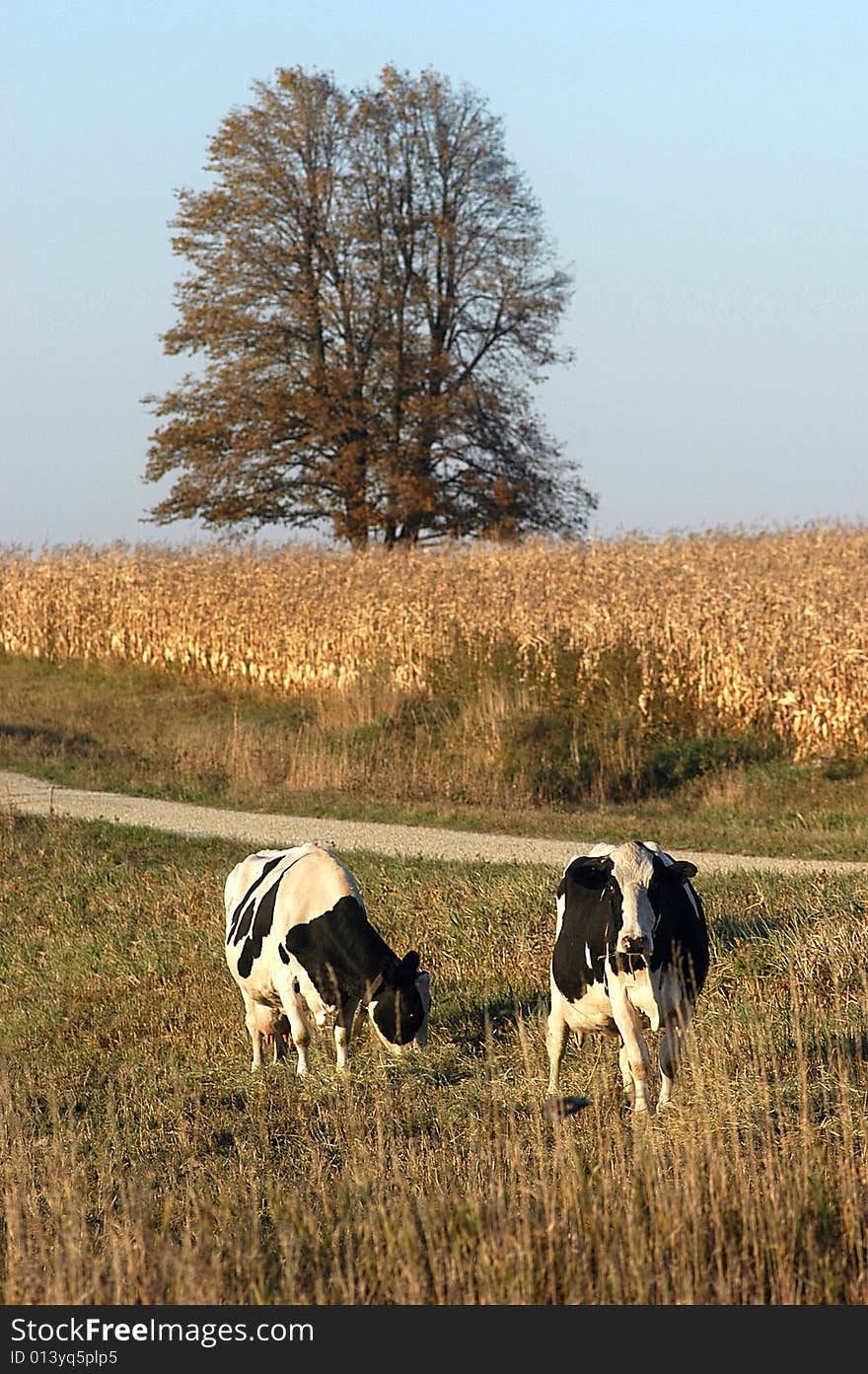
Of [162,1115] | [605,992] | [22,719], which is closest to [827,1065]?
[605,992]

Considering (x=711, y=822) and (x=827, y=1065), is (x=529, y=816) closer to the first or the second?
(x=711, y=822)

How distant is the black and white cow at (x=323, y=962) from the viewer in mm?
9055

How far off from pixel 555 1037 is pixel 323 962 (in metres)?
1.51

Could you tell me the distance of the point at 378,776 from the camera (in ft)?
71.9

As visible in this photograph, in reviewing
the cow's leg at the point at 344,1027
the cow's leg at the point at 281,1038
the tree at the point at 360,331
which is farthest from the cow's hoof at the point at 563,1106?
the tree at the point at 360,331

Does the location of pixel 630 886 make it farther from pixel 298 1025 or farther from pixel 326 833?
pixel 326 833

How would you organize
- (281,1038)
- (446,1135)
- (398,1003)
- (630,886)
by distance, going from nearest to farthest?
(630,886)
(446,1135)
(398,1003)
(281,1038)

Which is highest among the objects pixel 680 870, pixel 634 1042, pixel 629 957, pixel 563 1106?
pixel 680 870

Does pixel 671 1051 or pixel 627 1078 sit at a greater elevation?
pixel 671 1051

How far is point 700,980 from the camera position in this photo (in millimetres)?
8180

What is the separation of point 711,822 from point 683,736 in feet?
14.1

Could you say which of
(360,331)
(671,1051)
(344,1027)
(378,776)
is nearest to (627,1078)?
(671,1051)

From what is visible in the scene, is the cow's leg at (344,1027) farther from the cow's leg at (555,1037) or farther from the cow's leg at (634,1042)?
the cow's leg at (634,1042)

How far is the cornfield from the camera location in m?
23.1
